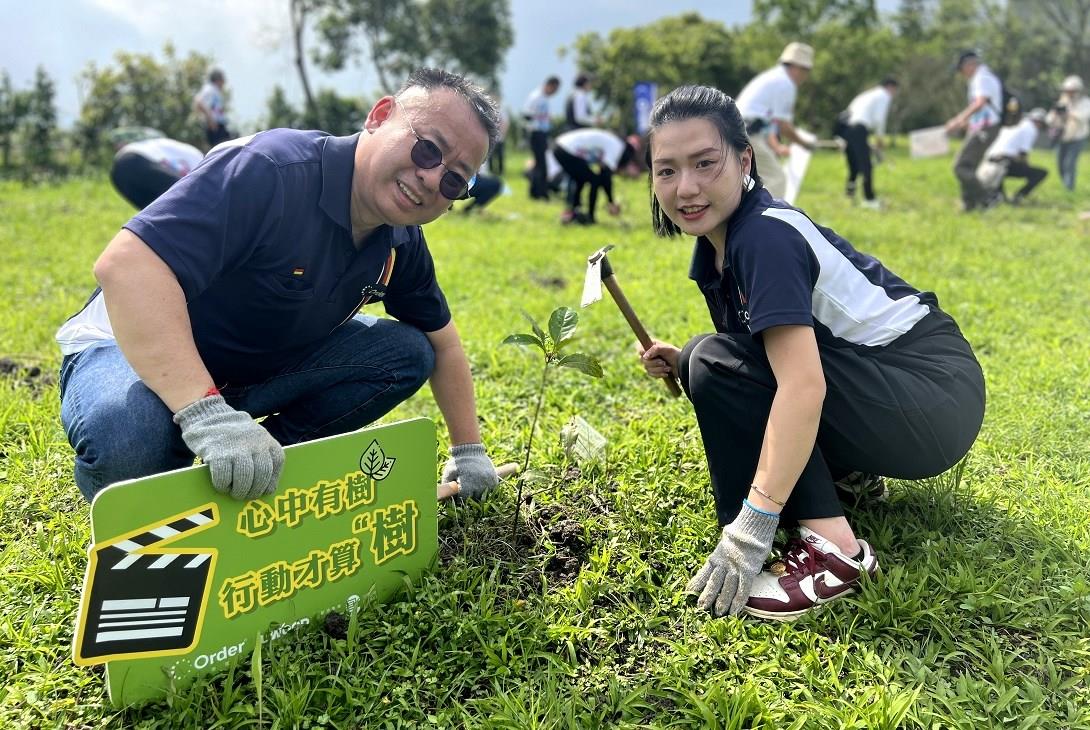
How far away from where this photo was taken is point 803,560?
1.78m

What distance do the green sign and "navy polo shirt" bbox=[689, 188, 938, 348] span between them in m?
0.83

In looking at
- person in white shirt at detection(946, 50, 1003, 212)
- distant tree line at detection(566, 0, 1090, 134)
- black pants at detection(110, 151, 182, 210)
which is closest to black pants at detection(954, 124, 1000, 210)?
person in white shirt at detection(946, 50, 1003, 212)

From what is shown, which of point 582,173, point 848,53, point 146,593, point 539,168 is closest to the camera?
point 146,593

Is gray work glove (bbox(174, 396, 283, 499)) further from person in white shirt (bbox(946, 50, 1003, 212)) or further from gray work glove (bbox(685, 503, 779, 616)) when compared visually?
person in white shirt (bbox(946, 50, 1003, 212))

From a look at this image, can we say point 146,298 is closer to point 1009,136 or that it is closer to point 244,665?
point 244,665

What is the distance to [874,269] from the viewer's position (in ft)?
6.30

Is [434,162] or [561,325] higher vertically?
[434,162]

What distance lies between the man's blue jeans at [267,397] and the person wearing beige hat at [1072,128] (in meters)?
11.2

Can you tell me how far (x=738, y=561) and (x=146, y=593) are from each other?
4.05 ft

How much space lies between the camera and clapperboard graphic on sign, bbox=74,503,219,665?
1.29 metres

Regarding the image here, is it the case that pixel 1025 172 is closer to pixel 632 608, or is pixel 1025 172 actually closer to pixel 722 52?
pixel 632 608

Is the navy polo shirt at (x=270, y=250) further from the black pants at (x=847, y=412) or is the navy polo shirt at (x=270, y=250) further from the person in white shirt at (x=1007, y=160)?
the person in white shirt at (x=1007, y=160)

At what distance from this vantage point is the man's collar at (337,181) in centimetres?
168

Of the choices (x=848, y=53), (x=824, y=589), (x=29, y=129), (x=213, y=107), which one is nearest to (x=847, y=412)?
(x=824, y=589)
